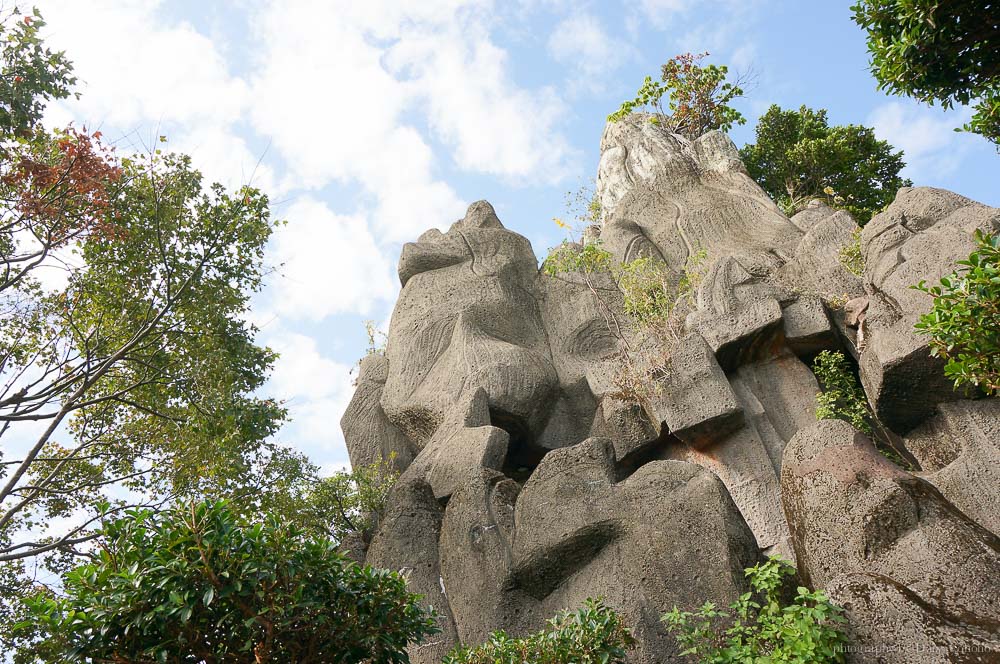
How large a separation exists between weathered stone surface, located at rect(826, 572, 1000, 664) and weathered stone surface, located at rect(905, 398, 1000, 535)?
231 centimetres

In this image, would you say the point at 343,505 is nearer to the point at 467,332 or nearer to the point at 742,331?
the point at 467,332

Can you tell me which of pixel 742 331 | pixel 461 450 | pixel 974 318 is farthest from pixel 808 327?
pixel 461 450

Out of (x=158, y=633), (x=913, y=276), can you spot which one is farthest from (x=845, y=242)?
(x=158, y=633)

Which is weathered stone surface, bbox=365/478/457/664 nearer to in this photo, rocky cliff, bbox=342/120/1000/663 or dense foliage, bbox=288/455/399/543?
rocky cliff, bbox=342/120/1000/663

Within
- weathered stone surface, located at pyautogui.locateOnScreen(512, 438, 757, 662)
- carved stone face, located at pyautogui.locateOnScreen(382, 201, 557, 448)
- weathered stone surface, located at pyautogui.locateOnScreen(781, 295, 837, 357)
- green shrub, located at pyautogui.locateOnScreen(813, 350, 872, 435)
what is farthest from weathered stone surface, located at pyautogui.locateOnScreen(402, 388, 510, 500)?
weathered stone surface, located at pyautogui.locateOnScreen(781, 295, 837, 357)

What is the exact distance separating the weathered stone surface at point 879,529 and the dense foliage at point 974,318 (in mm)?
920

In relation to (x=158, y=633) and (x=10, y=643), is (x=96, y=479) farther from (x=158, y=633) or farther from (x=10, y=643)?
(x=158, y=633)

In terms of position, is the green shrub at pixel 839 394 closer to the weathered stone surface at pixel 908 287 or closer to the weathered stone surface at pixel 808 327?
the weathered stone surface at pixel 808 327

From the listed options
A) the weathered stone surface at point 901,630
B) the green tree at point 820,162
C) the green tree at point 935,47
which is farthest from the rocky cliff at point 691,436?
the green tree at point 820,162

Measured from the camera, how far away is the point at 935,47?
7.53 m

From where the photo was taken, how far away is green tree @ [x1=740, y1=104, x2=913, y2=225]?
63.8ft

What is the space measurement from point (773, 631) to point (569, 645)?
1361 mm

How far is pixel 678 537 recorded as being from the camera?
22.9ft

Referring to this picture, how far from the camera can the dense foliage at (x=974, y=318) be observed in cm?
573
